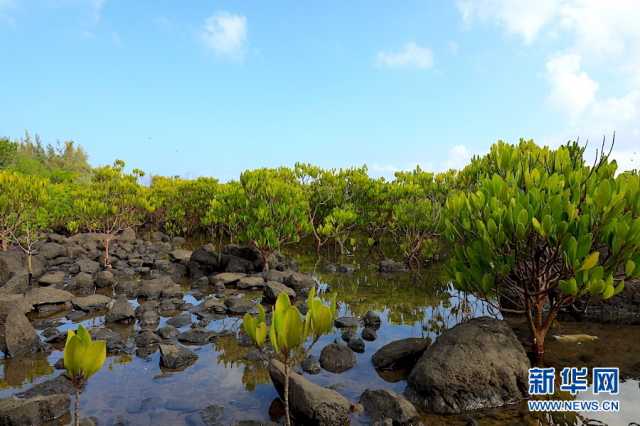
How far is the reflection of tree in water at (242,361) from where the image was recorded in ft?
22.3

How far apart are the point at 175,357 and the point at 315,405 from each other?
10.5 ft

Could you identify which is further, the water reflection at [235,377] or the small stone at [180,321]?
the small stone at [180,321]

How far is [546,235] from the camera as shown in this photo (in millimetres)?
5836

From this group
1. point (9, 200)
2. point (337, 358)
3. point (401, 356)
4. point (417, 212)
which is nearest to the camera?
point (401, 356)

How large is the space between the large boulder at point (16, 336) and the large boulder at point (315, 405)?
18.3 ft

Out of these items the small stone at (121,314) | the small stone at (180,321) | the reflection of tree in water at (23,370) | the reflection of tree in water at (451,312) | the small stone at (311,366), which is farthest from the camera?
the reflection of tree in water at (451,312)

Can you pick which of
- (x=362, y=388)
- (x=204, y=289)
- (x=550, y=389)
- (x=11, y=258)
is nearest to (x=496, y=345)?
(x=550, y=389)

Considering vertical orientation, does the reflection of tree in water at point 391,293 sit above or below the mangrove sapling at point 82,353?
below

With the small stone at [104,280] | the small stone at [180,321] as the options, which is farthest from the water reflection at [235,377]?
the small stone at [104,280]

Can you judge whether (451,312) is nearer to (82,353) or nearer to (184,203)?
(82,353)

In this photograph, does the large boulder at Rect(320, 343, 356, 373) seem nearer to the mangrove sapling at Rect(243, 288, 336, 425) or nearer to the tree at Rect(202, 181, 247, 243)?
the mangrove sapling at Rect(243, 288, 336, 425)

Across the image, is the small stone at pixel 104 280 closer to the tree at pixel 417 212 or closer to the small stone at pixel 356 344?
the small stone at pixel 356 344

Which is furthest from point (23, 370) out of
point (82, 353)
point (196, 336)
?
point (82, 353)

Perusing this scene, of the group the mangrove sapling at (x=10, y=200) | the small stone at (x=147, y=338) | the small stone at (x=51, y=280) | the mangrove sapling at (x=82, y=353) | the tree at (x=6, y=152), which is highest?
the tree at (x=6, y=152)
